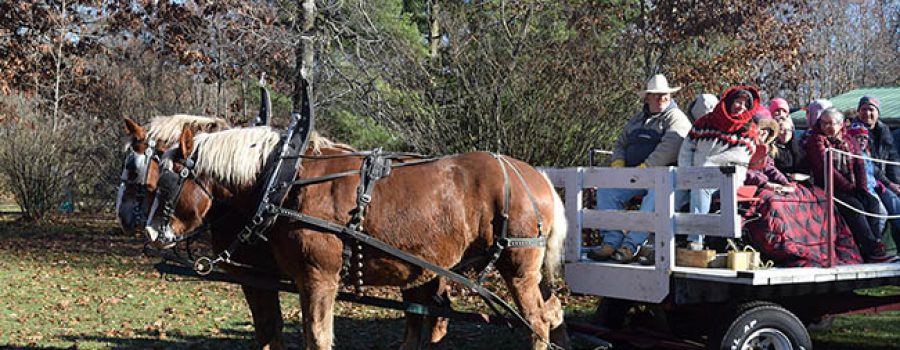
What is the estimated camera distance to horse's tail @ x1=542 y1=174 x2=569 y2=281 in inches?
211

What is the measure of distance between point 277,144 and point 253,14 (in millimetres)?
11441

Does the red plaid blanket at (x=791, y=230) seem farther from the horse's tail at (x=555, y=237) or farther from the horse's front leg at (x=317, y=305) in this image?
the horse's front leg at (x=317, y=305)

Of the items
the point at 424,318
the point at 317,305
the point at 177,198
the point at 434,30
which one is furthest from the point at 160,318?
the point at 434,30

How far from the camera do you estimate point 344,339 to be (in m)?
7.50

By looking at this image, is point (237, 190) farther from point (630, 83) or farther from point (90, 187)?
point (90, 187)

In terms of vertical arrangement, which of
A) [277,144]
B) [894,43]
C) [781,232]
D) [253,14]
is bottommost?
[781,232]

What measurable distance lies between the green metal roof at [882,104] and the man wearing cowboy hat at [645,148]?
30.0ft

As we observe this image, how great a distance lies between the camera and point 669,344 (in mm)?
5527

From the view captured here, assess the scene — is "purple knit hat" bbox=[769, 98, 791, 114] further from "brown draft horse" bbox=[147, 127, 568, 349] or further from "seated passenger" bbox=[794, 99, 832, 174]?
"brown draft horse" bbox=[147, 127, 568, 349]

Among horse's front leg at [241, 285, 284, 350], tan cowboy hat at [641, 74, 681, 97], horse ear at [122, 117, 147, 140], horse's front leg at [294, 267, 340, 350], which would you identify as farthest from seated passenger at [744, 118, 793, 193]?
horse ear at [122, 117, 147, 140]

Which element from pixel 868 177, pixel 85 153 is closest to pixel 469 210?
pixel 868 177

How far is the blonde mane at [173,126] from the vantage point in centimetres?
518

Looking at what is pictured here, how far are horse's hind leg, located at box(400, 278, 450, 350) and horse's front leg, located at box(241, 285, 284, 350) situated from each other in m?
0.93

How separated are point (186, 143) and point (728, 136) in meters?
3.40
